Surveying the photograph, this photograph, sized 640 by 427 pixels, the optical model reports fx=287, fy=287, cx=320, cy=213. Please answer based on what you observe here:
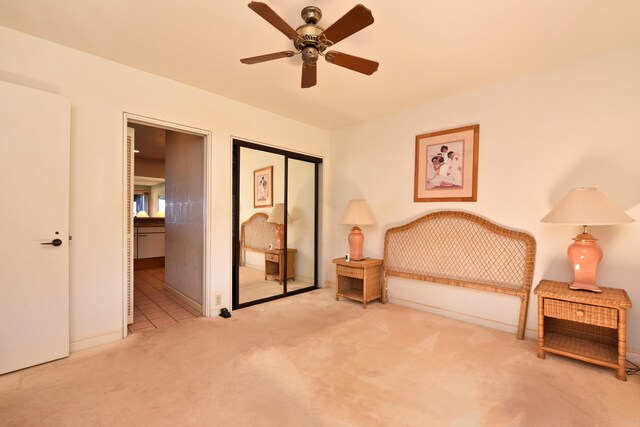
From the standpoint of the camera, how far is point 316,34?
1896 millimetres

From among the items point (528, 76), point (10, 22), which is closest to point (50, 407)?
point (10, 22)

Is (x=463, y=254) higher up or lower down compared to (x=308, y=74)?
lower down

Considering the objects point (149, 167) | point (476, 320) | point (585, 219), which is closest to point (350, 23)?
point (585, 219)

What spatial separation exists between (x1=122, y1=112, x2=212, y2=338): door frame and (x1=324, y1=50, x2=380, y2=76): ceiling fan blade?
1.78m

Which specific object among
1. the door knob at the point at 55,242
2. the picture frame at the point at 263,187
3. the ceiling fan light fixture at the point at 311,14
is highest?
the ceiling fan light fixture at the point at 311,14

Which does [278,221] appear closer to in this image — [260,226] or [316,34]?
[260,226]

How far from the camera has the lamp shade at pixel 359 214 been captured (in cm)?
369

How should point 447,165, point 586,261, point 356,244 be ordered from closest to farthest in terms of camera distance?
point 586,261, point 447,165, point 356,244

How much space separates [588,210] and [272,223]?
127 inches

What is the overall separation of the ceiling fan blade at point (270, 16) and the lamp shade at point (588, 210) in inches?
92.9

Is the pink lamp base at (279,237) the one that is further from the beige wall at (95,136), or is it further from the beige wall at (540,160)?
the beige wall at (95,136)

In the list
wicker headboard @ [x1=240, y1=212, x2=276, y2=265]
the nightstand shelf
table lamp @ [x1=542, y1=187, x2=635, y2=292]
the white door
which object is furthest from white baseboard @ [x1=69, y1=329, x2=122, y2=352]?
table lamp @ [x1=542, y1=187, x2=635, y2=292]

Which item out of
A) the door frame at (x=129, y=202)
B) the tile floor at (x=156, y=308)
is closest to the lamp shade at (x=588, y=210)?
the door frame at (x=129, y=202)

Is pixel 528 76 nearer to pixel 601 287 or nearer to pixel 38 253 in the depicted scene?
pixel 601 287
